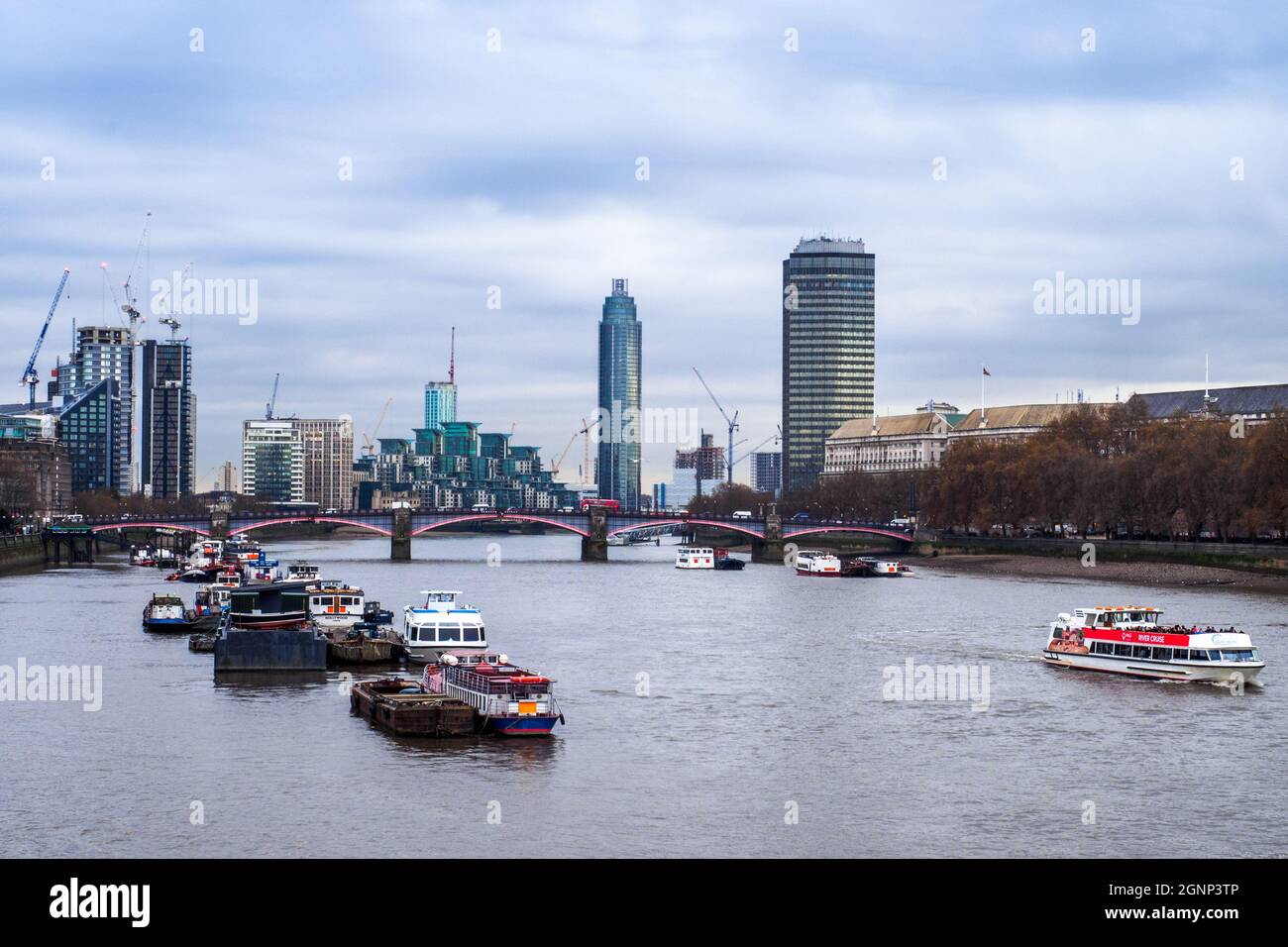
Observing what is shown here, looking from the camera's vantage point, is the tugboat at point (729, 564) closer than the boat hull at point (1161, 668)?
No

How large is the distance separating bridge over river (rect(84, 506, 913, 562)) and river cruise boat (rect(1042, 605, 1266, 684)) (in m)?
85.9

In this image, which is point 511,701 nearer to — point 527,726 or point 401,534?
point 527,726

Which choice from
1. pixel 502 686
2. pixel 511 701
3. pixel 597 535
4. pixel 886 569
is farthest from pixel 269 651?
pixel 597 535

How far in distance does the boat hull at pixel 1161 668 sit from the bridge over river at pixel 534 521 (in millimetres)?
87970

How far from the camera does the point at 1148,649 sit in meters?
54.7

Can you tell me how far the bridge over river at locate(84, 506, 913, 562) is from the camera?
15000cm

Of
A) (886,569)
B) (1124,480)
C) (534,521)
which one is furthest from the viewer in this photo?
(534,521)

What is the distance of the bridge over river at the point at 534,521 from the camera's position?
15000 centimetres

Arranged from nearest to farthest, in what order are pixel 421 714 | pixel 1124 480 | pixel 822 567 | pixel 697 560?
1. pixel 421 714
2. pixel 822 567
3. pixel 1124 480
4. pixel 697 560

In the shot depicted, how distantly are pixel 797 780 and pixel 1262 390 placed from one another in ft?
573

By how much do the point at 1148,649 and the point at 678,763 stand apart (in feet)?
77.8

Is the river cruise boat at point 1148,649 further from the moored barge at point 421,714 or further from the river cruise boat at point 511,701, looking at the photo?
the moored barge at point 421,714

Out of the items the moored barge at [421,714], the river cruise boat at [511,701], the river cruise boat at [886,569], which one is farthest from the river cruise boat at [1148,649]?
the river cruise boat at [886,569]
